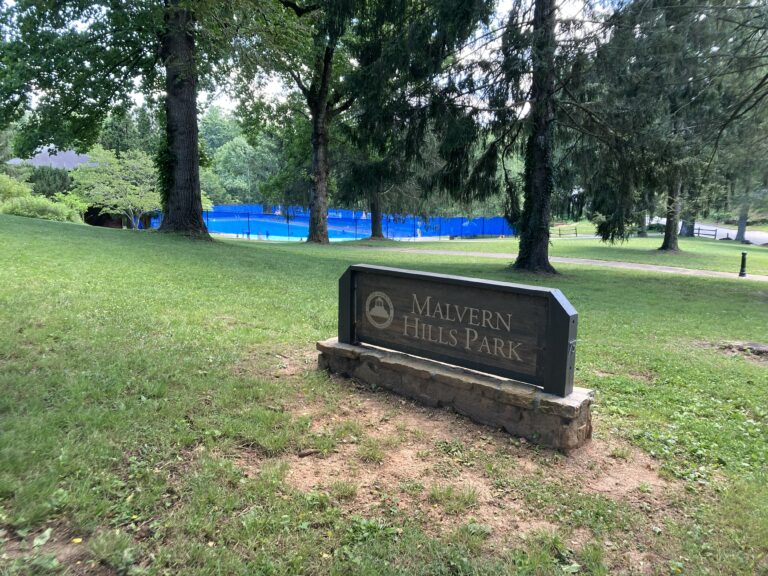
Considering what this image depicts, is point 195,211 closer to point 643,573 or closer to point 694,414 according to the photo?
point 694,414

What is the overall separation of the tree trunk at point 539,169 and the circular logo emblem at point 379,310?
32.7 ft

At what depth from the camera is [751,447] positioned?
3.69 m

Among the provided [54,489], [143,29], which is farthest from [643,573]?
[143,29]

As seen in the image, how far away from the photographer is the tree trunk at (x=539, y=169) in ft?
43.2

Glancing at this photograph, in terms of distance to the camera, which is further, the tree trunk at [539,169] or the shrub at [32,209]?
the shrub at [32,209]

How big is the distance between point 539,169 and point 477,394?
11959 mm

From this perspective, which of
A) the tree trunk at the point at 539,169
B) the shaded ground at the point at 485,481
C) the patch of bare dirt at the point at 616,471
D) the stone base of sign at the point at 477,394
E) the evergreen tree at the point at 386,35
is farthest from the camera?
the tree trunk at the point at 539,169

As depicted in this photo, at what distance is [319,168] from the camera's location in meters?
24.4

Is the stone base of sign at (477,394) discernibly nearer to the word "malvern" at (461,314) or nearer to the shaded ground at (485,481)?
the shaded ground at (485,481)

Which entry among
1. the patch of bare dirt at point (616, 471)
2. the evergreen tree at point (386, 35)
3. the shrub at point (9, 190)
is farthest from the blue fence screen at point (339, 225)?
the patch of bare dirt at point (616, 471)

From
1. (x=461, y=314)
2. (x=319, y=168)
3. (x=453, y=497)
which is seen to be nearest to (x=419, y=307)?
(x=461, y=314)

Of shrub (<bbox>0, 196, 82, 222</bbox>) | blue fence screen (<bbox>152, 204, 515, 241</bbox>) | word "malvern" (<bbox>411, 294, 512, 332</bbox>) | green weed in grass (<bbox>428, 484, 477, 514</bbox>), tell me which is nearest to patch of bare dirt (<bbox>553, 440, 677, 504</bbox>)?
green weed in grass (<bbox>428, 484, 477, 514</bbox>)

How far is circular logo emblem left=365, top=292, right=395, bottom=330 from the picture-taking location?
4473 millimetres

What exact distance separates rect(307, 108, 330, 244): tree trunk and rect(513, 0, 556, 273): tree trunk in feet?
38.9
